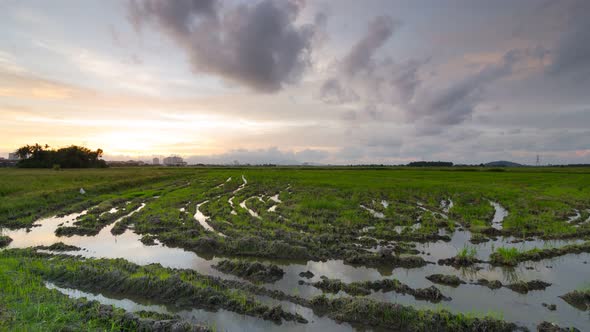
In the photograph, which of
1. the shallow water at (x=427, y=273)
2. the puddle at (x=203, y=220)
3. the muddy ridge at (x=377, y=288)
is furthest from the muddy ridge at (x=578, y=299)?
the puddle at (x=203, y=220)

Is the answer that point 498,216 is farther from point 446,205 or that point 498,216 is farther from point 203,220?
point 203,220

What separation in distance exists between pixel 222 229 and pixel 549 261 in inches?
478

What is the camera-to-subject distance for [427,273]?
27.2 ft

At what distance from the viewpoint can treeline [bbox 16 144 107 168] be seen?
74688 mm

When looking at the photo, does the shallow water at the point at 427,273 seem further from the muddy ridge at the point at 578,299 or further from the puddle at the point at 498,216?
the puddle at the point at 498,216

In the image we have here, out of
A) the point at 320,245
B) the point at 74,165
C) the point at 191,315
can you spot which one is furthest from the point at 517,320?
the point at 74,165

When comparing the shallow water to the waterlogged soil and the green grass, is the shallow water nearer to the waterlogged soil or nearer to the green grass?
the waterlogged soil

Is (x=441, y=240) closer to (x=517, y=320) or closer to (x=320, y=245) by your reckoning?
(x=320, y=245)

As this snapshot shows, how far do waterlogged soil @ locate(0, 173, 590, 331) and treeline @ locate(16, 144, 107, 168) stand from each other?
3197 inches

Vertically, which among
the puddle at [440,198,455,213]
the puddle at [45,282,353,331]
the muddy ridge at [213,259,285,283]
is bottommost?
the puddle at [45,282,353,331]

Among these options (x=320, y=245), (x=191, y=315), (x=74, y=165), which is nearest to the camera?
(x=191, y=315)

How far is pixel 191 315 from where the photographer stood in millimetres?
6020

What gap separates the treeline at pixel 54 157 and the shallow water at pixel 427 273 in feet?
269

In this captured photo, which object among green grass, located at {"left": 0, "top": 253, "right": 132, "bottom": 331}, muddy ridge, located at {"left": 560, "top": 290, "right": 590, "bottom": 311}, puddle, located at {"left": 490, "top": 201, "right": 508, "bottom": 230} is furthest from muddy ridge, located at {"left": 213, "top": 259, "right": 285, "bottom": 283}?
puddle, located at {"left": 490, "top": 201, "right": 508, "bottom": 230}
